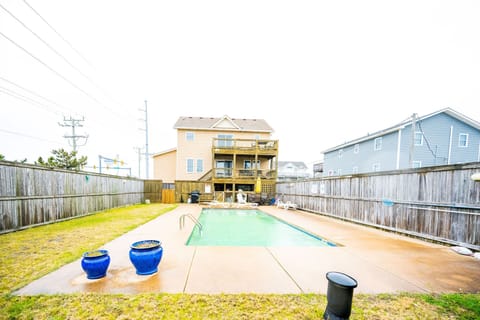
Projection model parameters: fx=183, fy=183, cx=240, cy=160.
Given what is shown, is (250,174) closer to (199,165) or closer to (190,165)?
(199,165)

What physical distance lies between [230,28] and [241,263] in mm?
12449

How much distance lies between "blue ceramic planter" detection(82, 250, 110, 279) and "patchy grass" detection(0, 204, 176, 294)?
90 cm

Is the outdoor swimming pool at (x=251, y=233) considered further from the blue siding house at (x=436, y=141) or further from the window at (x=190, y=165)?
the blue siding house at (x=436, y=141)

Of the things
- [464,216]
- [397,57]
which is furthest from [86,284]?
[397,57]

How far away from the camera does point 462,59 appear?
9461 millimetres

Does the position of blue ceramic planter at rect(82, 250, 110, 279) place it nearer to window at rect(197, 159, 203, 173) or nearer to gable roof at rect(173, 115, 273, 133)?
window at rect(197, 159, 203, 173)

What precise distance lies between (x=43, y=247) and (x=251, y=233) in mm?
6329

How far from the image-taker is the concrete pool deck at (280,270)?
2836mm

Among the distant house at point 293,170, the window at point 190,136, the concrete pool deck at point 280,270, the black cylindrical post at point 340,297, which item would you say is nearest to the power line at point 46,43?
the window at point 190,136

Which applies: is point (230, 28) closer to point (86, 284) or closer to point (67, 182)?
point (67, 182)

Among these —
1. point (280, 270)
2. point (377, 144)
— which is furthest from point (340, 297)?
point (377, 144)

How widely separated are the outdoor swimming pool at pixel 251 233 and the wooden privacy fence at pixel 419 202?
8.77 ft

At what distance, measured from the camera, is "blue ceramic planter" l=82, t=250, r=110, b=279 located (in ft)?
9.68

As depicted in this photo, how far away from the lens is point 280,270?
3471 millimetres
